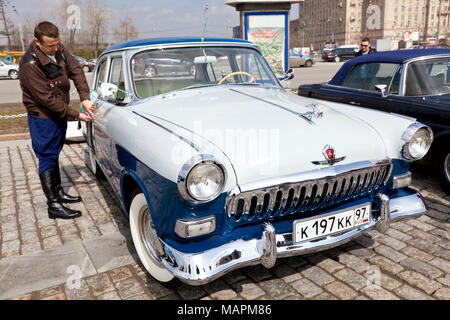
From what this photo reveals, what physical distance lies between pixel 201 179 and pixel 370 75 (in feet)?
13.7

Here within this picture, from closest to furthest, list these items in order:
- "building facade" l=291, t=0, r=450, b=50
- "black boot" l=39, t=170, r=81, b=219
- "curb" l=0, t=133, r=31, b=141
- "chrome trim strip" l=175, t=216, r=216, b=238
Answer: "chrome trim strip" l=175, t=216, r=216, b=238 → "black boot" l=39, t=170, r=81, b=219 → "curb" l=0, t=133, r=31, b=141 → "building facade" l=291, t=0, r=450, b=50

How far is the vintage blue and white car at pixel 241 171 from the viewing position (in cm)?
218

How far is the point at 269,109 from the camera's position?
9.66 ft

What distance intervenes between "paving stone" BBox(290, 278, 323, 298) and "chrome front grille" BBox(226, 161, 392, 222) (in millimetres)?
628

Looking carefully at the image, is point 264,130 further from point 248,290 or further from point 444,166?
point 444,166

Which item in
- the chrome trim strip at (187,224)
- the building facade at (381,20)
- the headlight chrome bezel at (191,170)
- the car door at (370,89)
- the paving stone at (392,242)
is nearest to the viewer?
the headlight chrome bezel at (191,170)

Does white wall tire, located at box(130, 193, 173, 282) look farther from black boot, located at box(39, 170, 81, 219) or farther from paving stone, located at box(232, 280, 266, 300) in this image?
black boot, located at box(39, 170, 81, 219)

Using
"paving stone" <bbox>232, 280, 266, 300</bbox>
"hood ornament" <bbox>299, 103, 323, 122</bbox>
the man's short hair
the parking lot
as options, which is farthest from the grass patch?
"hood ornament" <bbox>299, 103, 323, 122</bbox>

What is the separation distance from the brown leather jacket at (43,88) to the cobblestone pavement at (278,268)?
113cm

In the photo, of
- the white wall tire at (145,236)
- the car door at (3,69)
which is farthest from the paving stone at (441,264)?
the car door at (3,69)

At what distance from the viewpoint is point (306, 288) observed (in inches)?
107

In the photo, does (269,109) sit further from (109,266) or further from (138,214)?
(109,266)

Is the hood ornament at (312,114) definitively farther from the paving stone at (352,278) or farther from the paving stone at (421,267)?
the paving stone at (421,267)

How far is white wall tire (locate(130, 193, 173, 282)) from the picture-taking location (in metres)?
2.68
